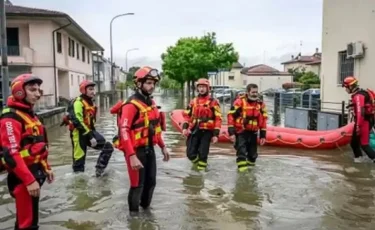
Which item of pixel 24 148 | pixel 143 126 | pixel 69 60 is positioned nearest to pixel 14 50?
pixel 69 60

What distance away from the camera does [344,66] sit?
1459 cm

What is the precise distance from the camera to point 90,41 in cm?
3669

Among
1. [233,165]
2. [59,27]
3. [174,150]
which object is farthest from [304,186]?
[59,27]

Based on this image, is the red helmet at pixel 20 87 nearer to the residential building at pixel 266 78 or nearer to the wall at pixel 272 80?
the residential building at pixel 266 78

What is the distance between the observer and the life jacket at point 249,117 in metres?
7.58

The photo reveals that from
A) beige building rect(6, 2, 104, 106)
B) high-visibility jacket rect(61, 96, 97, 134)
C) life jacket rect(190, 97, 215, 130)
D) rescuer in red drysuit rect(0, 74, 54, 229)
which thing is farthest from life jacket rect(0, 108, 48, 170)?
beige building rect(6, 2, 104, 106)

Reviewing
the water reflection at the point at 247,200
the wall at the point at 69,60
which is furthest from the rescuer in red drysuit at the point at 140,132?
the wall at the point at 69,60

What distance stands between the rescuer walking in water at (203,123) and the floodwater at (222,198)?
0.42 m

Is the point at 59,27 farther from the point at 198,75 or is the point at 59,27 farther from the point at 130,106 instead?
the point at 130,106

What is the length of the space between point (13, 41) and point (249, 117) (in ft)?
75.2

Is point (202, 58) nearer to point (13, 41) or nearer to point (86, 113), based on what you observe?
point (13, 41)

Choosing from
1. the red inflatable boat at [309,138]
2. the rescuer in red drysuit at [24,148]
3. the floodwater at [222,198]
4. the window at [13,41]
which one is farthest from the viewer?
the window at [13,41]

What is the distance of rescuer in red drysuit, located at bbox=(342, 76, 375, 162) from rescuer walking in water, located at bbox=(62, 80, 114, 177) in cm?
496

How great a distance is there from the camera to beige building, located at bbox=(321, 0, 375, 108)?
1254 cm
